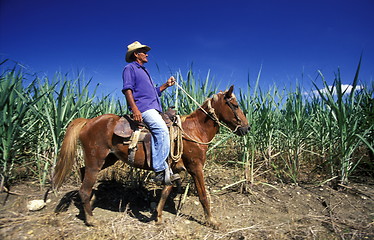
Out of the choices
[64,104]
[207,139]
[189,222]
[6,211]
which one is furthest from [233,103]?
[6,211]

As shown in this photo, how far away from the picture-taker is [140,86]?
2.87 meters

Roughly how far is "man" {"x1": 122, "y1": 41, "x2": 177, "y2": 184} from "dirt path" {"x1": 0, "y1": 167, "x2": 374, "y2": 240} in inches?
26.9

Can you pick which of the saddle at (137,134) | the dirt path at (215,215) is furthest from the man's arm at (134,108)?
the dirt path at (215,215)

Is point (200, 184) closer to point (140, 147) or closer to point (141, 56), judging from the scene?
point (140, 147)

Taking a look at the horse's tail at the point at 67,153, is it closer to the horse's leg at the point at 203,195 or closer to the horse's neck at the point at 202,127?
the horse's neck at the point at 202,127

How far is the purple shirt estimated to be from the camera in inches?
110

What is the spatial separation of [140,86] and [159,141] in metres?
0.77

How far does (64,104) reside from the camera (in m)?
3.55

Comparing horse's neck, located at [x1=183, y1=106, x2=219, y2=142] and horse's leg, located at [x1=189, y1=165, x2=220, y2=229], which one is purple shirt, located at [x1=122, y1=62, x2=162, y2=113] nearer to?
horse's neck, located at [x1=183, y1=106, x2=219, y2=142]

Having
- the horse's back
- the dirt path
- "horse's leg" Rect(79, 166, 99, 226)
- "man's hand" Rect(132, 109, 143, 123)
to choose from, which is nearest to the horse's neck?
"man's hand" Rect(132, 109, 143, 123)

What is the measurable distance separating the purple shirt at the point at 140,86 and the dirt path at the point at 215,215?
4.26 feet

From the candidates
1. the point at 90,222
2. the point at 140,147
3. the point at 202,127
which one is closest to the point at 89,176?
the point at 90,222

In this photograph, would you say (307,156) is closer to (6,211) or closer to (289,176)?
(289,176)

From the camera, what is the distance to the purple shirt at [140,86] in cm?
279
